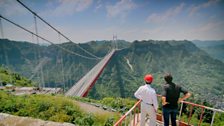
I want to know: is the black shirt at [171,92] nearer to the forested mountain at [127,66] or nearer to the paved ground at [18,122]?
the paved ground at [18,122]

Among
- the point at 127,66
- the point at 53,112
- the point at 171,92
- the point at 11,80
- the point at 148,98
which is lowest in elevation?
Result: the point at 127,66

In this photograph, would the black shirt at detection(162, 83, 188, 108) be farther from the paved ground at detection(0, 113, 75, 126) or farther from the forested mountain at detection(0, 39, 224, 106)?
the forested mountain at detection(0, 39, 224, 106)

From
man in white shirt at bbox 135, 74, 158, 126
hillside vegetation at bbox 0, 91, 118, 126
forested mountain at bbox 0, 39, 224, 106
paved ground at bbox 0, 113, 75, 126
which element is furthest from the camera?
forested mountain at bbox 0, 39, 224, 106

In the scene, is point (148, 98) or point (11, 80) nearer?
point (148, 98)

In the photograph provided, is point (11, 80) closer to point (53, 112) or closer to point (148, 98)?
point (53, 112)

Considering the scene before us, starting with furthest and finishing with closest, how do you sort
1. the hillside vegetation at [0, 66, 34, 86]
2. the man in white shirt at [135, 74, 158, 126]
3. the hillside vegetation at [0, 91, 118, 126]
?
the hillside vegetation at [0, 66, 34, 86] < the hillside vegetation at [0, 91, 118, 126] < the man in white shirt at [135, 74, 158, 126]

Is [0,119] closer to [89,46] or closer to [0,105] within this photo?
[0,105]

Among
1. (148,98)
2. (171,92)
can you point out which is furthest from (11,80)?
(171,92)

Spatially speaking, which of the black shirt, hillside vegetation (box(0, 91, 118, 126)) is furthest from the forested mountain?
the black shirt

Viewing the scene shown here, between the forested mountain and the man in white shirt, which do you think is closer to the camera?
the man in white shirt
